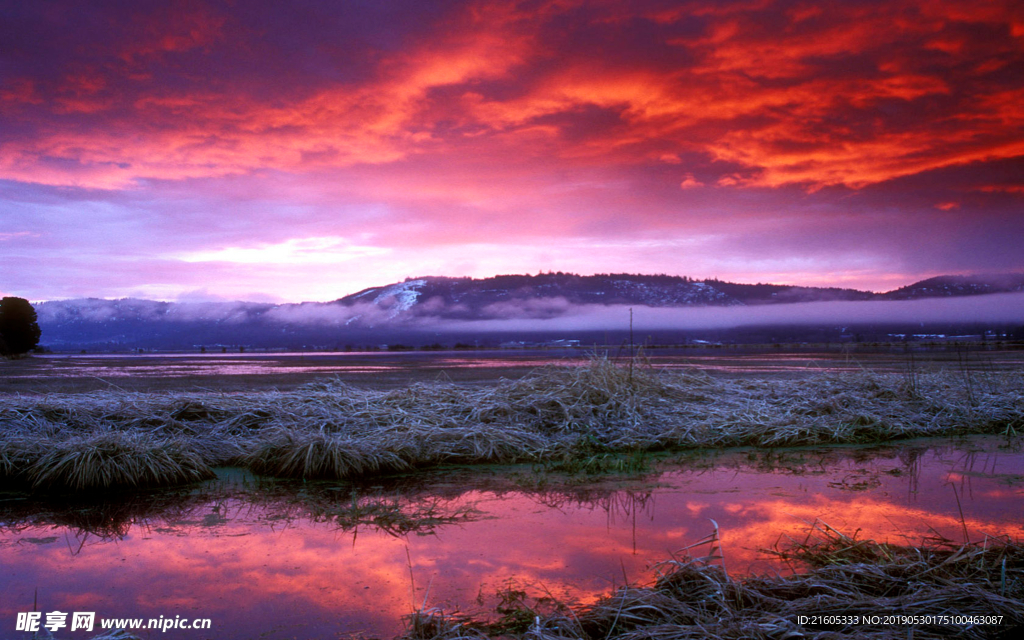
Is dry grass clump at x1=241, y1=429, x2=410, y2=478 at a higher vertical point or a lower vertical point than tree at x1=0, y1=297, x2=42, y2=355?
lower

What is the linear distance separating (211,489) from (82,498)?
122 cm

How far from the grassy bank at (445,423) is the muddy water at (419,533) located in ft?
1.93

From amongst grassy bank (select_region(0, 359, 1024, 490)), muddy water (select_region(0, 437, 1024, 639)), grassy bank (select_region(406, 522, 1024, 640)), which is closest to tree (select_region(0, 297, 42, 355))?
grassy bank (select_region(0, 359, 1024, 490))

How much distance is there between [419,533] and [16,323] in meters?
40.8

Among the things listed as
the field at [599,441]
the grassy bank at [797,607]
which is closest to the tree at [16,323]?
the field at [599,441]

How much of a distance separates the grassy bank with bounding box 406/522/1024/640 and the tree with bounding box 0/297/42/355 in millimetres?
41097

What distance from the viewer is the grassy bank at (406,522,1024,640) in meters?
2.65

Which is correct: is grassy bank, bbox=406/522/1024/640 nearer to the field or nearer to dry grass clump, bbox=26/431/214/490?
the field

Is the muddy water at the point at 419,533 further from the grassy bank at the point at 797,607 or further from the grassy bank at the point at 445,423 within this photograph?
the grassy bank at the point at 445,423

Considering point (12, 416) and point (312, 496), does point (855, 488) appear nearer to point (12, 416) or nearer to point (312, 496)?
point (312, 496)

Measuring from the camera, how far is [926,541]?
3975mm

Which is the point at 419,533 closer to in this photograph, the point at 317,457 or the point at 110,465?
the point at 317,457

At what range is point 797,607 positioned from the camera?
9.41 ft

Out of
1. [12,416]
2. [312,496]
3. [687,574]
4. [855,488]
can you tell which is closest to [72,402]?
[12,416]
